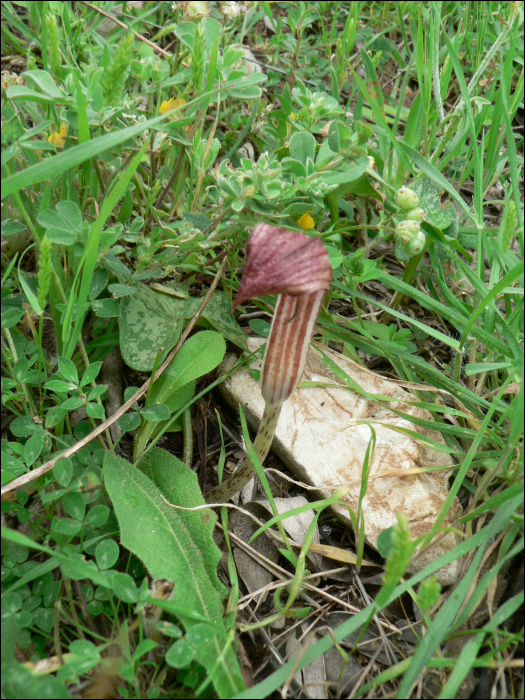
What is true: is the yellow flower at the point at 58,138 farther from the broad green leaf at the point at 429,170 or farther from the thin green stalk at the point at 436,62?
the thin green stalk at the point at 436,62

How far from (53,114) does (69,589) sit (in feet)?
6.00

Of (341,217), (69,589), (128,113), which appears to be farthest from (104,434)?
(341,217)

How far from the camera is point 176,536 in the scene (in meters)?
2.02

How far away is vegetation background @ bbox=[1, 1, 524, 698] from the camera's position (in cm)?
173

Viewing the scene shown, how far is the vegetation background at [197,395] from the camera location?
173cm

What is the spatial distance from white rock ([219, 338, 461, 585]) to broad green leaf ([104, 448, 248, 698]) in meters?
0.49

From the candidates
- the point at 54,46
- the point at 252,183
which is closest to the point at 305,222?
the point at 252,183

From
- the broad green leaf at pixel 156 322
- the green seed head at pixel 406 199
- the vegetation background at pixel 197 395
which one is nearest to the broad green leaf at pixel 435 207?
the vegetation background at pixel 197 395

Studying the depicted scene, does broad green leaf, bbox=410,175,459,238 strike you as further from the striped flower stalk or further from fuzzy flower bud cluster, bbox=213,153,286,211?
the striped flower stalk

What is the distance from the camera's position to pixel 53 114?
228 centimetres

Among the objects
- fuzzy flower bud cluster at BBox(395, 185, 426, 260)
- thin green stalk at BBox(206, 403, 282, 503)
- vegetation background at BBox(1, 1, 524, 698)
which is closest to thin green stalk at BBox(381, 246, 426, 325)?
vegetation background at BBox(1, 1, 524, 698)

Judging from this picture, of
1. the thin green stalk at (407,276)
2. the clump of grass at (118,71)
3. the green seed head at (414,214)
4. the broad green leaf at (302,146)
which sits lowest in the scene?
the thin green stalk at (407,276)

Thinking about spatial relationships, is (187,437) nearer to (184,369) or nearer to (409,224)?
(184,369)

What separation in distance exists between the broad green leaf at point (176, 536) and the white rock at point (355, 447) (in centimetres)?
49
